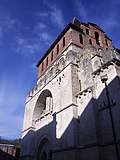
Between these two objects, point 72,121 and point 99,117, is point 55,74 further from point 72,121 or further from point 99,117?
point 99,117

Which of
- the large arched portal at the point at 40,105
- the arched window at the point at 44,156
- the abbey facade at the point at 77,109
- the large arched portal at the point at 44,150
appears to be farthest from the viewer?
the large arched portal at the point at 40,105

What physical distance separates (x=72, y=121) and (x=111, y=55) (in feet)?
16.5

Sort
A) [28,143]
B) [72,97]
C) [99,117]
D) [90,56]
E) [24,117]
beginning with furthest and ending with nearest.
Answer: [24,117] → [28,143] → [90,56] → [72,97] → [99,117]

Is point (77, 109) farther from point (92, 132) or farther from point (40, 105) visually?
point (40, 105)

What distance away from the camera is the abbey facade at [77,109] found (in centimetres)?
908

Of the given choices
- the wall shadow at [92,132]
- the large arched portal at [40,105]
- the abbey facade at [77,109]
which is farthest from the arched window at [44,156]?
the large arched portal at [40,105]

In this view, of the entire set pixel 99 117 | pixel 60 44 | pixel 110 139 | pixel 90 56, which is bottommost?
pixel 110 139

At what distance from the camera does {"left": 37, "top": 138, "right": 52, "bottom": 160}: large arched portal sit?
14.1 metres

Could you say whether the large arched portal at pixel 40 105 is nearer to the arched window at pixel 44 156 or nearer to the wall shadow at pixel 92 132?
the arched window at pixel 44 156

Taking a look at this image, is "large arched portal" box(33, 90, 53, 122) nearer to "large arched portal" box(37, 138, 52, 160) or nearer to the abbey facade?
the abbey facade

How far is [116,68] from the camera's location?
32.8 ft

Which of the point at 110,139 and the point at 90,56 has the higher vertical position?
the point at 90,56

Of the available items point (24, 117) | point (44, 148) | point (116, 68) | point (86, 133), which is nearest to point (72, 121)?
point (86, 133)

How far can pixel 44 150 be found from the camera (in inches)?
581
